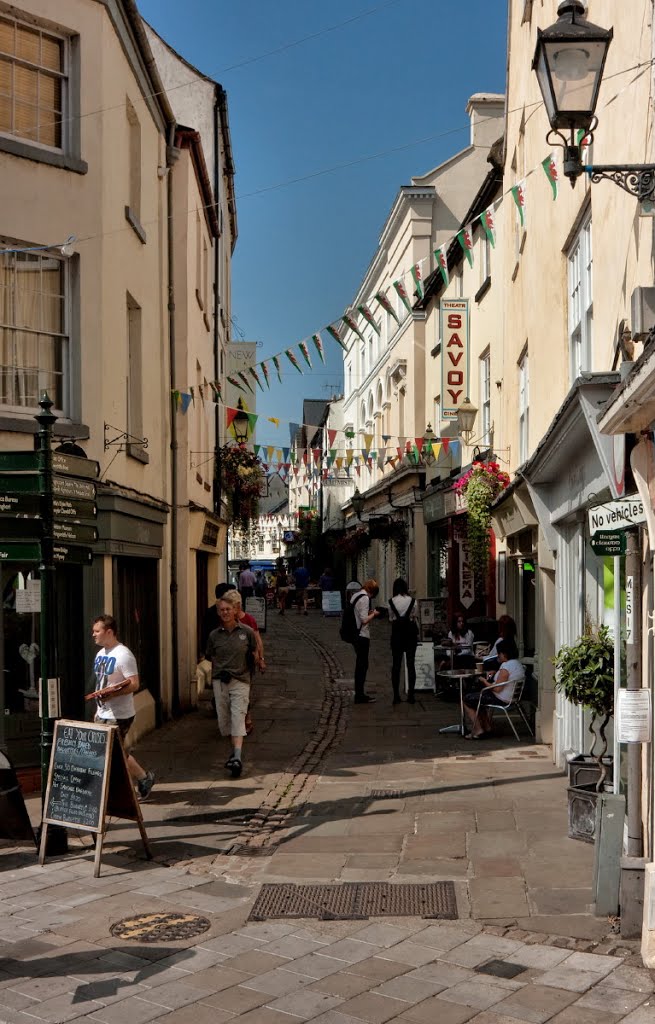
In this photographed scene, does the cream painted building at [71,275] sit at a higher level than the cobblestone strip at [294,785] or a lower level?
higher

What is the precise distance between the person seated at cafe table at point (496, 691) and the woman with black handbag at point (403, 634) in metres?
2.83

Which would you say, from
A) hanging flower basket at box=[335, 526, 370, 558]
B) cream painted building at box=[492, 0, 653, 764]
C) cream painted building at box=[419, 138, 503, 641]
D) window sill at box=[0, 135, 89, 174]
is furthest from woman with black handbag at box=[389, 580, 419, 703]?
hanging flower basket at box=[335, 526, 370, 558]

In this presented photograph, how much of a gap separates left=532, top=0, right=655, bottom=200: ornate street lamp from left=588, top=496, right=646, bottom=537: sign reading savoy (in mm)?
1799

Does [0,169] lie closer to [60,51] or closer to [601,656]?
[60,51]

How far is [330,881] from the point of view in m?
7.14

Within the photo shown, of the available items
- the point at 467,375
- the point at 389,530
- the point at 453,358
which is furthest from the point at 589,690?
the point at 389,530

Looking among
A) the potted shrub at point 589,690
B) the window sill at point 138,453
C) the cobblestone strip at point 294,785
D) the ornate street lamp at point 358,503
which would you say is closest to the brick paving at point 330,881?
the cobblestone strip at point 294,785

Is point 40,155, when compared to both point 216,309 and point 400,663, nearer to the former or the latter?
point 400,663

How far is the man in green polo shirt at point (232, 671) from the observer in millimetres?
10641

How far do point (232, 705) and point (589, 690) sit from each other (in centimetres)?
425

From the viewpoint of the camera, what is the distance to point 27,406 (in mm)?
10781

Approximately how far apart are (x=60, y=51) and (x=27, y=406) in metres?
3.85

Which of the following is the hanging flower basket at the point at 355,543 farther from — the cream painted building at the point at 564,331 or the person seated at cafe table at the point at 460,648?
the cream painted building at the point at 564,331

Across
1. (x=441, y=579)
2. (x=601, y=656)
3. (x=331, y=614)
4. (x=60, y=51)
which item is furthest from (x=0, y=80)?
(x=331, y=614)
